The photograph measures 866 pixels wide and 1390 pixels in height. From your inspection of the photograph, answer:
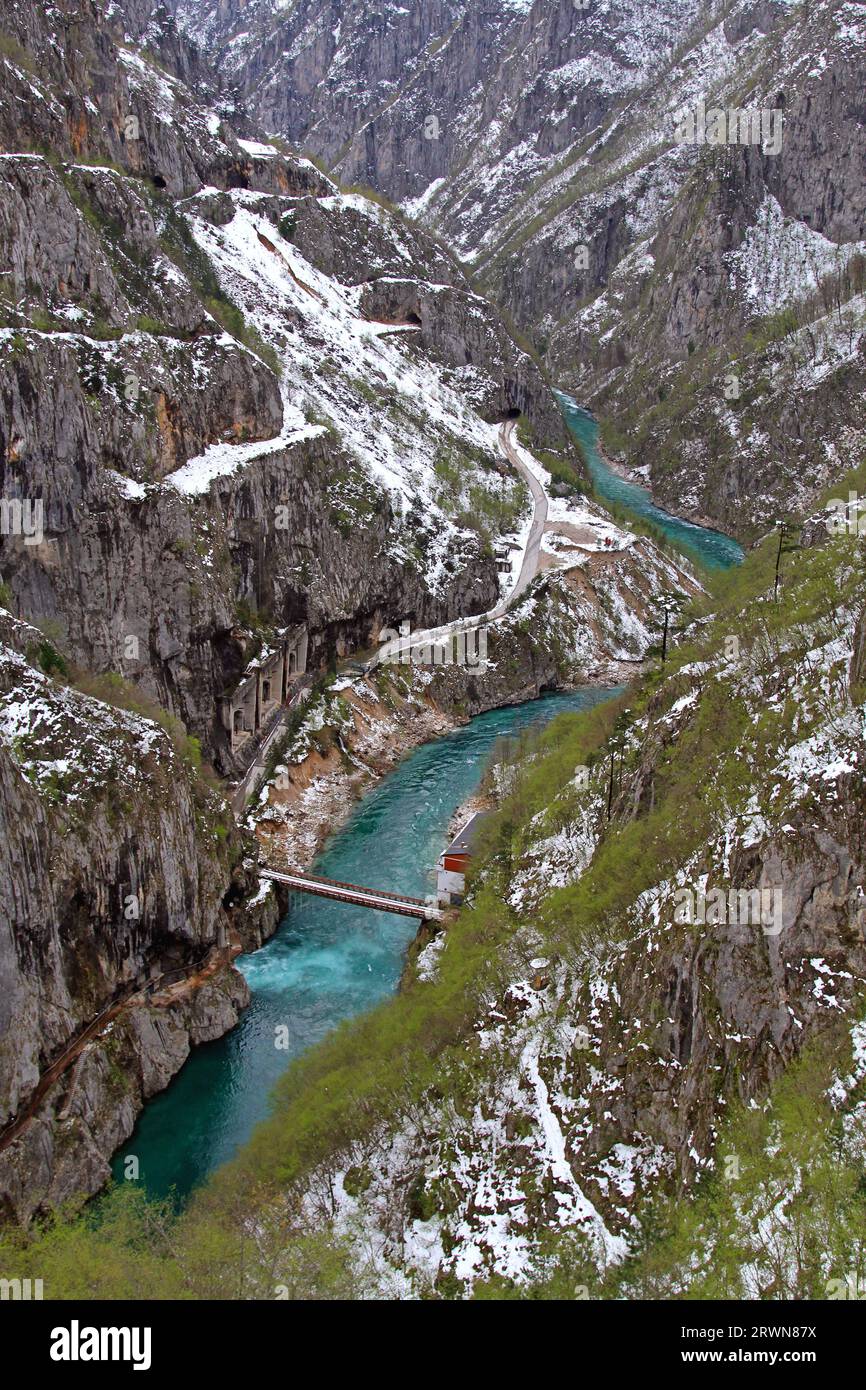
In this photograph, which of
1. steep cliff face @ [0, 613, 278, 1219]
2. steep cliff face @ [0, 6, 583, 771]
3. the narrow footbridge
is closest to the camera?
steep cliff face @ [0, 613, 278, 1219]

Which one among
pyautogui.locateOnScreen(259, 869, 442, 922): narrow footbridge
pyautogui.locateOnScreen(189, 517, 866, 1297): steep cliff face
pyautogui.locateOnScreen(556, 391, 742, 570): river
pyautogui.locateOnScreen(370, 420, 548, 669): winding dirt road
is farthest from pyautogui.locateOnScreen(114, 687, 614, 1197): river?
pyautogui.locateOnScreen(556, 391, 742, 570): river

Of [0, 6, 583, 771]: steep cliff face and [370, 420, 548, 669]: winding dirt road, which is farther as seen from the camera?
[370, 420, 548, 669]: winding dirt road

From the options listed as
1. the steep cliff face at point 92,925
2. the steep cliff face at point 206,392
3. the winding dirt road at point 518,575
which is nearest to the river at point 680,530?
the winding dirt road at point 518,575

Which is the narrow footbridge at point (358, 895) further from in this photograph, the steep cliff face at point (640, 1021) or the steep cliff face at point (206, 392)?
the steep cliff face at point (206, 392)

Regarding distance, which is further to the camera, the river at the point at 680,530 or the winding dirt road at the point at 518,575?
the river at the point at 680,530

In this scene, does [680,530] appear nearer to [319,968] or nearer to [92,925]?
[319,968]

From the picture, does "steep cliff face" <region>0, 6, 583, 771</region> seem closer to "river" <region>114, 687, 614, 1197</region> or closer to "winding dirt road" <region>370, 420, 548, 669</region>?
"winding dirt road" <region>370, 420, 548, 669</region>

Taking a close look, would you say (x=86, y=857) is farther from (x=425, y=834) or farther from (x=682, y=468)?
(x=682, y=468)
